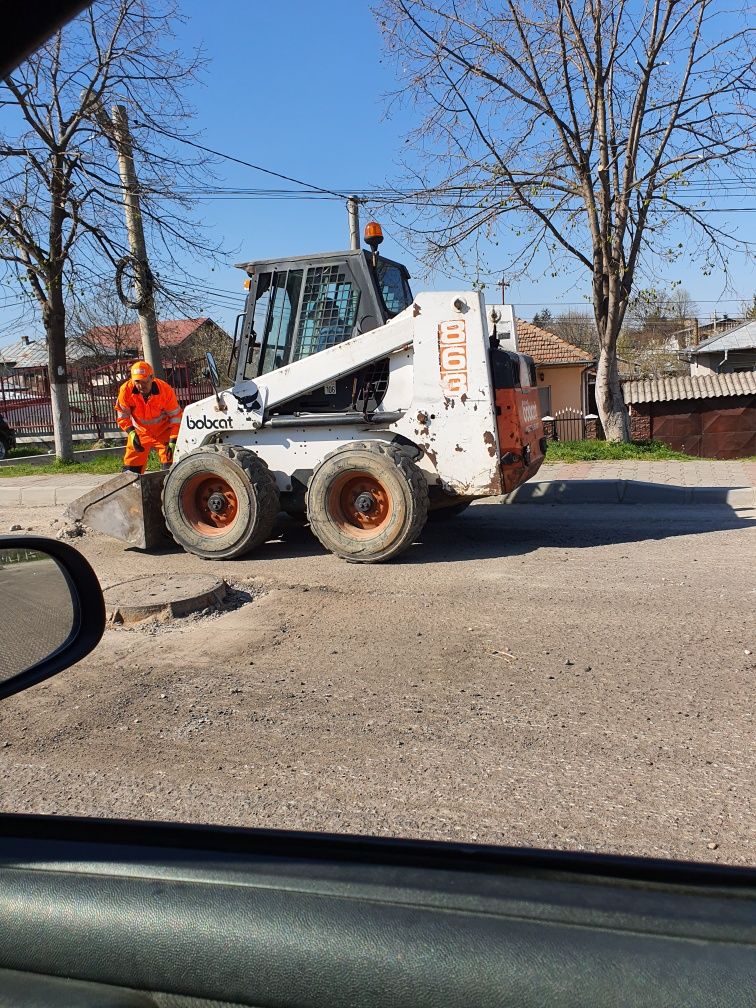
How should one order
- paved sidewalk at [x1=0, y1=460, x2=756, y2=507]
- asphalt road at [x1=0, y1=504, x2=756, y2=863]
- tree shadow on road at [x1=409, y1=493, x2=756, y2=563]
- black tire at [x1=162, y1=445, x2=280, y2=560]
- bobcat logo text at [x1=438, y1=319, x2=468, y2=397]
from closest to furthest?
1. asphalt road at [x1=0, y1=504, x2=756, y2=863]
2. bobcat logo text at [x1=438, y1=319, x2=468, y2=397]
3. black tire at [x1=162, y1=445, x2=280, y2=560]
4. tree shadow on road at [x1=409, y1=493, x2=756, y2=563]
5. paved sidewalk at [x1=0, y1=460, x2=756, y2=507]

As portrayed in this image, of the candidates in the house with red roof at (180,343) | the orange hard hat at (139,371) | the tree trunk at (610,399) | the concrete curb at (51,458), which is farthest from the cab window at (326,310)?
the house with red roof at (180,343)

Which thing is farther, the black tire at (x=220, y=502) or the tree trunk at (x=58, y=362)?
the tree trunk at (x=58, y=362)

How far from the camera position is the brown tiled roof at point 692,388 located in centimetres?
2056

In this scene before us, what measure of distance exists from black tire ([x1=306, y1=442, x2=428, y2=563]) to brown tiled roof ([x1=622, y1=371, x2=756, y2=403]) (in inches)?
594

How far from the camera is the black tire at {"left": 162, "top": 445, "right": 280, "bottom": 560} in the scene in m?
7.69

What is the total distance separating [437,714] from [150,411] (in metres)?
7.12

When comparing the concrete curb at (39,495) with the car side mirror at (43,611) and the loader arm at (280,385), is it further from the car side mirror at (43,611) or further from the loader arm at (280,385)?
the car side mirror at (43,611)

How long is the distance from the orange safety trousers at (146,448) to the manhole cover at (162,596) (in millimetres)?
3639

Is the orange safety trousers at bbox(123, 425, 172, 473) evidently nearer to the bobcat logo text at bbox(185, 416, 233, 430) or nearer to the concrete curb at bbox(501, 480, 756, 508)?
the bobcat logo text at bbox(185, 416, 233, 430)

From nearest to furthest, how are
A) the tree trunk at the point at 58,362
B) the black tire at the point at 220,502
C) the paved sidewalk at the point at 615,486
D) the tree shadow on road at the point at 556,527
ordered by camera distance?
the black tire at the point at 220,502
the tree shadow on road at the point at 556,527
the paved sidewalk at the point at 615,486
the tree trunk at the point at 58,362

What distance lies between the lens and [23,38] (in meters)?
1.27

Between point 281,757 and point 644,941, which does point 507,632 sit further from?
point 644,941

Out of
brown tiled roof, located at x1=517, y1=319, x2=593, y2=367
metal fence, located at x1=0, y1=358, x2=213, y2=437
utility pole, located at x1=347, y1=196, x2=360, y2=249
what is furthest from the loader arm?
brown tiled roof, located at x1=517, y1=319, x2=593, y2=367

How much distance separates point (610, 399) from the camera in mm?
15812
